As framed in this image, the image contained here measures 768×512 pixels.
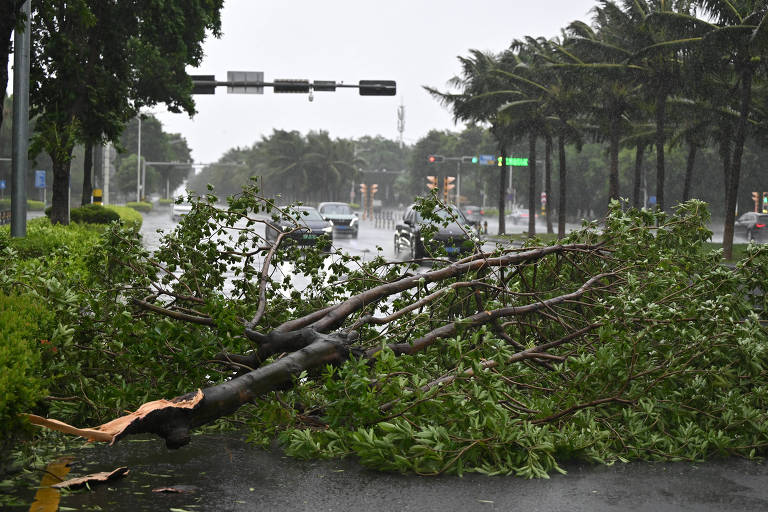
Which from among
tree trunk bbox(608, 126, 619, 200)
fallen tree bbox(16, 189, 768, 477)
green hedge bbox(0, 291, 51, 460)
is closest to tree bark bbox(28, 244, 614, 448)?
fallen tree bbox(16, 189, 768, 477)

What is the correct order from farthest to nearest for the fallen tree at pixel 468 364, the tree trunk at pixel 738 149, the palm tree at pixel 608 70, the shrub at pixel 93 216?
the palm tree at pixel 608 70
the tree trunk at pixel 738 149
the shrub at pixel 93 216
the fallen tree at pixel 468 364

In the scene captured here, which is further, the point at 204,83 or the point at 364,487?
the point at 204,83

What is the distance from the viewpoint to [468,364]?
19.3 feet

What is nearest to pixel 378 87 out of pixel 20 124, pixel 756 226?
pixel 20 124

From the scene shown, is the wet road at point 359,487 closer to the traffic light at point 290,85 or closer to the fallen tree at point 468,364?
the fallen tree at point 468,364

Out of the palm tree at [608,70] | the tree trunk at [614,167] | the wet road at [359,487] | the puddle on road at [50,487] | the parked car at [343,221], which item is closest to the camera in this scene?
the puddle on road at [50,487]

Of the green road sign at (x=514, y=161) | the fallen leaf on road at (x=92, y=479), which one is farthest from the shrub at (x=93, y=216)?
the green road sign at (x=514, y=161)

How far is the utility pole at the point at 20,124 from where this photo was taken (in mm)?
15781

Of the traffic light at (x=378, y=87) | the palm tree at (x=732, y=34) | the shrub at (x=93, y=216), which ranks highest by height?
the palm tree at (x=732, y=34)

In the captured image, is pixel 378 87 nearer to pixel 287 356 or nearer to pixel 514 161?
pixel 514 161

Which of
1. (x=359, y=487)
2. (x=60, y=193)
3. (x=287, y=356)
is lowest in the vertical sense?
(x=359, y=487)

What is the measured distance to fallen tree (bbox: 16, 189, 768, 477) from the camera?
5680 mm

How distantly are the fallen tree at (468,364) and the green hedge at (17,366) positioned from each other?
1.23 feet

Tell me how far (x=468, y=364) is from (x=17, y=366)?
2.81 metres
